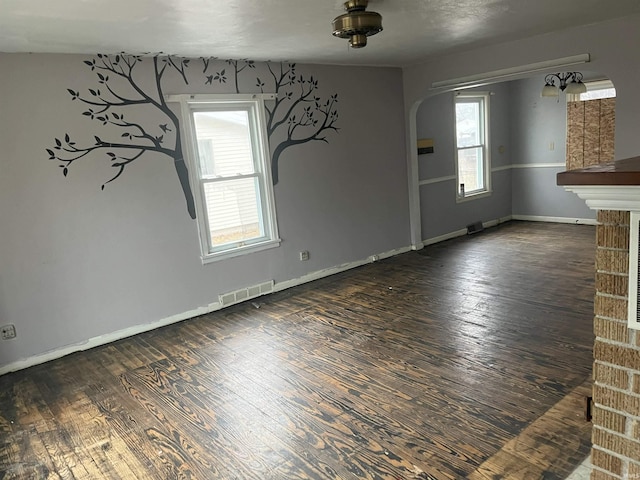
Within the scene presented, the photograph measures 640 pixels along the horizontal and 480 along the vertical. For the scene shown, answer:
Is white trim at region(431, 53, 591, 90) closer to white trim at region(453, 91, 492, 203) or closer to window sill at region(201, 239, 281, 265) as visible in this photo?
white trim at region(453, 91, 492, 203)

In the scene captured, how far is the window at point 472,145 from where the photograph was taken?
7.05 meters

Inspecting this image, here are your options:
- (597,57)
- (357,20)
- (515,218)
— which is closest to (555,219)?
(515,218)

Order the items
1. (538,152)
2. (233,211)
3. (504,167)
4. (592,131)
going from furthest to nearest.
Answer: (504,167)
(538,152)
(592,131)
(233,211)

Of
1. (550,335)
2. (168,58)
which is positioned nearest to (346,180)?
(168,58)

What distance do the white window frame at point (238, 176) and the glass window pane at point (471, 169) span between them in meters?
3.56

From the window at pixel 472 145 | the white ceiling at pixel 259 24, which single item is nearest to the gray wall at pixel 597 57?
the white ceiling at pixel 259 24

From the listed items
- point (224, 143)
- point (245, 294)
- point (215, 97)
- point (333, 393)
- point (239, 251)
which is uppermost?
point (215, 97)

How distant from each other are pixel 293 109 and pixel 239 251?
1.63 meters

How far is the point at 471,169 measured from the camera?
7344 millimetres

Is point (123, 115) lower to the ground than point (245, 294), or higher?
higher

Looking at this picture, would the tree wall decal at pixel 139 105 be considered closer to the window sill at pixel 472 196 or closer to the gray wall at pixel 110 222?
the gray wall at pixel 110 222

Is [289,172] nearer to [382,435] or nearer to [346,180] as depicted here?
[346,180]

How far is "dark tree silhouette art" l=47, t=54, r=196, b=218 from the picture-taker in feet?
12.1

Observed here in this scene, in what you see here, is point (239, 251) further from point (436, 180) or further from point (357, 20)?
point (436, 180)
